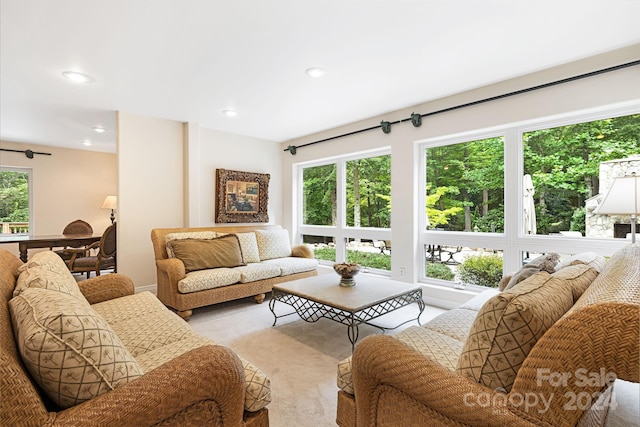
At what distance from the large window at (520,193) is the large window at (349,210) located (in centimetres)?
64

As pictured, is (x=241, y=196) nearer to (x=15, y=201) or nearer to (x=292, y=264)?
(x=292, y=264)

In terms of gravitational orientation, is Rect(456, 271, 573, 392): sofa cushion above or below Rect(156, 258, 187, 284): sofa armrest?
above

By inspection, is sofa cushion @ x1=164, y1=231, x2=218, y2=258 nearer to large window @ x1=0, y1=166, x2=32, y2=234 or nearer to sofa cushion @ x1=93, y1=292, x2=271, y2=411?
sofa cushion @ x1=93, y1=292, x2=271, y2=411

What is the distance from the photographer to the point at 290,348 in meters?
2.43

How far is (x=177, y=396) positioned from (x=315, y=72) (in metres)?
2.57

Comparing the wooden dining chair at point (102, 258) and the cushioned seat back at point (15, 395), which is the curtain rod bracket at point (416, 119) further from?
the wooden dining chair at point (102, 258)

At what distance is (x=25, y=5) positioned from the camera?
6.05ft

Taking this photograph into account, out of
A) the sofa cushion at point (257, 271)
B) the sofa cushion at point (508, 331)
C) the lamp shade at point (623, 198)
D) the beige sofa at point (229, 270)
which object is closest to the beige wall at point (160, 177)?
the beige sofa at point (229, 270)

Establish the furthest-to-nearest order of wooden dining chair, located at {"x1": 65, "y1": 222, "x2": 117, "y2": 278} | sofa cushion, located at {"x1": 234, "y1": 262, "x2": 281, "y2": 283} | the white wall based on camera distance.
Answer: wooden dining chair, located at {"x1": 65, "y1": 222, "x2": 117, "y2": 278} → sofa cushion, located at {"x1": 234, "y1": 262, "x2": 281, "y2": 283} → the white wall

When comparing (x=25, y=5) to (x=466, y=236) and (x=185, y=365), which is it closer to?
(x=185, y=365)

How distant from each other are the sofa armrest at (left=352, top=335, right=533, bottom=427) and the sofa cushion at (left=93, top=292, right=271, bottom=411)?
40 cm

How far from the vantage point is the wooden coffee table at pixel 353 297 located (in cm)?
226

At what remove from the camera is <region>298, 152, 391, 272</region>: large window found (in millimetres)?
4242

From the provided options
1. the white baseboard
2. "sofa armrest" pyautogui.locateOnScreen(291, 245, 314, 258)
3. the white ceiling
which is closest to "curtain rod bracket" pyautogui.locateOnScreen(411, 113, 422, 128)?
the white ceiling
